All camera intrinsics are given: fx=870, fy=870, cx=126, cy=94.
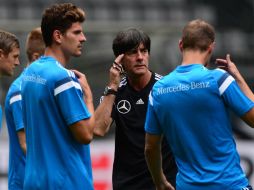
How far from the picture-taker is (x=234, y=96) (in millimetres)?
5359

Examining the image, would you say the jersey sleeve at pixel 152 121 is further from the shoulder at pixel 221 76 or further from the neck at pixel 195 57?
the shoulder at pixel 221 76

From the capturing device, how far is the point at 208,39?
5.56 m

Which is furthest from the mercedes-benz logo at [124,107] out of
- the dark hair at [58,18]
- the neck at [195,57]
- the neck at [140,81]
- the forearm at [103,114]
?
the dark hair at [58,18]

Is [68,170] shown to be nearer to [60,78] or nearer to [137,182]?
[60,78]

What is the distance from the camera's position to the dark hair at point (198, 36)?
555 cm

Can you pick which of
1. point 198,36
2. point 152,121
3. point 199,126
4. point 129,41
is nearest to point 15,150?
point 129,41

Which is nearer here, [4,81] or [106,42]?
[4,81]

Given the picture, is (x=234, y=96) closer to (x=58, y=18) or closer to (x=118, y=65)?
(x=118, y=65)

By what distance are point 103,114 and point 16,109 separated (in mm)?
831

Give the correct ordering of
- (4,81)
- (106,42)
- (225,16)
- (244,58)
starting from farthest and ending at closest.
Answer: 1. (225,16)
2. (244,58)
3. (106,42)
4. (4,81)

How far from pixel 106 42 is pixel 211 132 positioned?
8806mm

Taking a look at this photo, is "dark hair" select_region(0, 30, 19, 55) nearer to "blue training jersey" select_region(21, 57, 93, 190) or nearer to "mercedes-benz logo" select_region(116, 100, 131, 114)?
"mercedes-benz logo" select_region(116, 100, 131, 114)

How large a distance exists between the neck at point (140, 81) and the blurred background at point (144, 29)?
4.45 m

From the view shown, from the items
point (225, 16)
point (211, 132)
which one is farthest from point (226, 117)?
point (225, 16)
